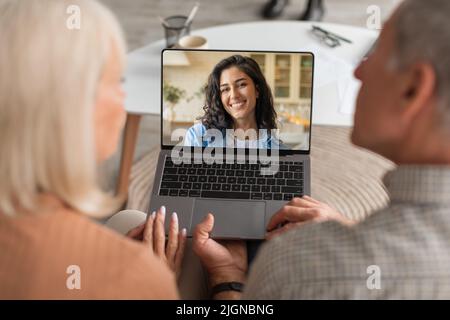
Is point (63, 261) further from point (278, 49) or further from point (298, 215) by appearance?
point (278, 49)

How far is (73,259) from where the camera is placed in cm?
81

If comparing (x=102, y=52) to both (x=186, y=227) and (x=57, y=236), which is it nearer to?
(x=57, y=236)

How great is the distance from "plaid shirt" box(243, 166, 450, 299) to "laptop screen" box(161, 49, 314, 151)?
0.66 m

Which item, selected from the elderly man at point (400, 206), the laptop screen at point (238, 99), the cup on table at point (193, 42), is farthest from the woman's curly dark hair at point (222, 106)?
the elderly man at point (400, 206)

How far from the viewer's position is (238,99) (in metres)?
1.47

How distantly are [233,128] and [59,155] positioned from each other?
2.41 feet

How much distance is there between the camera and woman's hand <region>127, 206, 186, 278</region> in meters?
1.31

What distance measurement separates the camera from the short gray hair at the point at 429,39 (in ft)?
Answer: 2.43

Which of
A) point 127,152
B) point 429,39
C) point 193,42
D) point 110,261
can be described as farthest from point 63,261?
point 127,152

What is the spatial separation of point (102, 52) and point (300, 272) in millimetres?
361

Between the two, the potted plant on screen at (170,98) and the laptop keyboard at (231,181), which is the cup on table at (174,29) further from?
the laptop keyboard at (231,181)

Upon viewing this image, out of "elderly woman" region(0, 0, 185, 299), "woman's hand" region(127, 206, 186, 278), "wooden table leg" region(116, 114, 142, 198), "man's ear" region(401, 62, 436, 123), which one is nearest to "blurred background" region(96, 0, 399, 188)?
"wooden table leg" region(116, 114, 142, 198)

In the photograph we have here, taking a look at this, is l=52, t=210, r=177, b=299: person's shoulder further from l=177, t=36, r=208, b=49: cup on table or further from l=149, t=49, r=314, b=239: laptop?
l=177, t=36, r=208, b=49: cup on table
